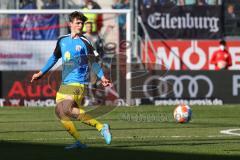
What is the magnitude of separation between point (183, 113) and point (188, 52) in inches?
470

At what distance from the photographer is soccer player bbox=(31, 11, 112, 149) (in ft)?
42.7

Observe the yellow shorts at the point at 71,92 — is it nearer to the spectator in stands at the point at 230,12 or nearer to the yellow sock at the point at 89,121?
the yellow sock at the point at 89,121

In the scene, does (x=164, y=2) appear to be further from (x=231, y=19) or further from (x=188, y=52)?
(x=231, y=19)

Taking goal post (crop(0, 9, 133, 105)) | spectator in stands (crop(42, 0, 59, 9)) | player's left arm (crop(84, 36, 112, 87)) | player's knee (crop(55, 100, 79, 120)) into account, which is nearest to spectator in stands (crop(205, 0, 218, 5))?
goal post (crop(0, 9, 133, 105))

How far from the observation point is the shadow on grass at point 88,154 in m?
11.8

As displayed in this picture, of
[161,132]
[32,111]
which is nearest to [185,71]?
[32,111]

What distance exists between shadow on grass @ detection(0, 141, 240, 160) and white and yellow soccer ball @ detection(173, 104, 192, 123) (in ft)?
14.3

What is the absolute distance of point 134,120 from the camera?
20.1 metres

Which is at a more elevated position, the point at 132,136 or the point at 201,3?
the point at 201,3

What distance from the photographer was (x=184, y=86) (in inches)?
1032

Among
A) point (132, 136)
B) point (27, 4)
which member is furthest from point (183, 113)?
point (27, 4)

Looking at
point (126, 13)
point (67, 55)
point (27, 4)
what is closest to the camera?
point (67, 55)

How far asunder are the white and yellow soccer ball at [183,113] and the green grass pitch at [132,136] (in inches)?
7.2

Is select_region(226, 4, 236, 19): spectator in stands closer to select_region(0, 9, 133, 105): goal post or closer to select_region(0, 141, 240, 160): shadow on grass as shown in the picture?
select_region(0, 9, 133, 105): goal post
